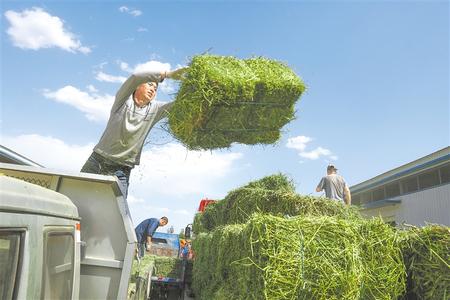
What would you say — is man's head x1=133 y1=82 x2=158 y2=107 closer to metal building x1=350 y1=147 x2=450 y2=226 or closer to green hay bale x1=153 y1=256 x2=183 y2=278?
green hay bale x1=153 y1=256 x2=183 y2=278

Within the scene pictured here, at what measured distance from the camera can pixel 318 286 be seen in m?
3.99

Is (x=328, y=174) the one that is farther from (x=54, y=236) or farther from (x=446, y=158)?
(x=446, y=158)

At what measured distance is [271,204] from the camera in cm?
782

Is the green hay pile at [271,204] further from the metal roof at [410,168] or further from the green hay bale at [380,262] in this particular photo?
the metal roof at [410,168]

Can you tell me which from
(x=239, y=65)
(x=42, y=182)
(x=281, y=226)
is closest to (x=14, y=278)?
(x=42, y=182)

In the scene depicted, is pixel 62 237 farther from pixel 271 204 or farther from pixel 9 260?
pixel 271 204

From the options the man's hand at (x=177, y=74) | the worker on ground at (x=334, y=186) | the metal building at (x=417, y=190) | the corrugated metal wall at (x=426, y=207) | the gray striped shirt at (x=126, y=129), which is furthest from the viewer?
the metal building at (x=417, y=190)

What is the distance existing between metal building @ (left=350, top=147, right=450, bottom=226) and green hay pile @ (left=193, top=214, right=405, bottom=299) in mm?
14349

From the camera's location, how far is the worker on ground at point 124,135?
186 inches

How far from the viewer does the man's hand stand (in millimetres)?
4863

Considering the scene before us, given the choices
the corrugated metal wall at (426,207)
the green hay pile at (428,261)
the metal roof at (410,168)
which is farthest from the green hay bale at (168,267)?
the metal roof at (410,168)

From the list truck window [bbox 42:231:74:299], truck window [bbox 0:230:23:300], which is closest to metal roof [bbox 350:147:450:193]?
truck window [bbox 42:231:74:299]

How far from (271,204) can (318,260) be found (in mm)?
3720

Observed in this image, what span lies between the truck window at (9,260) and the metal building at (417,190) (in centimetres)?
1763
